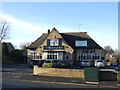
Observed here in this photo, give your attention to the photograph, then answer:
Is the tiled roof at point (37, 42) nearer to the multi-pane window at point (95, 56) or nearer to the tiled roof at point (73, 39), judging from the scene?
the tiled roof at point (73, 39)

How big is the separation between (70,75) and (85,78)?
2436 mm

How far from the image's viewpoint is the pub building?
4450cm

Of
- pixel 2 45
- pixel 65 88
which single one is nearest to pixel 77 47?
pixel 2 45

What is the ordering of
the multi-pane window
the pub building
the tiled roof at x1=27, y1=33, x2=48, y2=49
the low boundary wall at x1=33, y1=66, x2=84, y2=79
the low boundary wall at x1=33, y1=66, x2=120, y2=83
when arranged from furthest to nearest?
1. the tiled roof at x1=27, y1=33, x2=48, y2=49
2. the multi-pane window
3. the pub building
4. the low boundary wall at x1=33, y1=66, x2=84, y2=79
5. the low boundary wall at x1=33, y1=66, x2=120, y2=83

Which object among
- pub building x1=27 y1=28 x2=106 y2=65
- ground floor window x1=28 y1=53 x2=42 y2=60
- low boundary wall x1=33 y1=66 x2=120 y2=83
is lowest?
low boundary wall x1=33 y1=66 x2=120 y2=83

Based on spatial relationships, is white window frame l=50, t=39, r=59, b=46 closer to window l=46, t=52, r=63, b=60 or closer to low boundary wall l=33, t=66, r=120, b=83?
window l=46, t=52, r=63, b=60

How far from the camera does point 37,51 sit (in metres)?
46.0

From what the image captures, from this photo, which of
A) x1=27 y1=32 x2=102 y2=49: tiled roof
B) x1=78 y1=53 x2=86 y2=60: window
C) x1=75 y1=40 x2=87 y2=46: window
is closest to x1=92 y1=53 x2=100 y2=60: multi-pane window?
x1=27 y1=32 x2=102 y2=49: tiled roof

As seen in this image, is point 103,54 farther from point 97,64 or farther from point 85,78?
point 85,78

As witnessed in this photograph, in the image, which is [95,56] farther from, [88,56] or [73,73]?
[73,73]

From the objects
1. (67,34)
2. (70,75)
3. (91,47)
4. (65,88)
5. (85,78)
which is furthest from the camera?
(67,34)

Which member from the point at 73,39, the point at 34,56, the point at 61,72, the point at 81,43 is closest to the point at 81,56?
the point at 81,43

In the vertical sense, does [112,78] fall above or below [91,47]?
below

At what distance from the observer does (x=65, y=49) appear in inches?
1752
